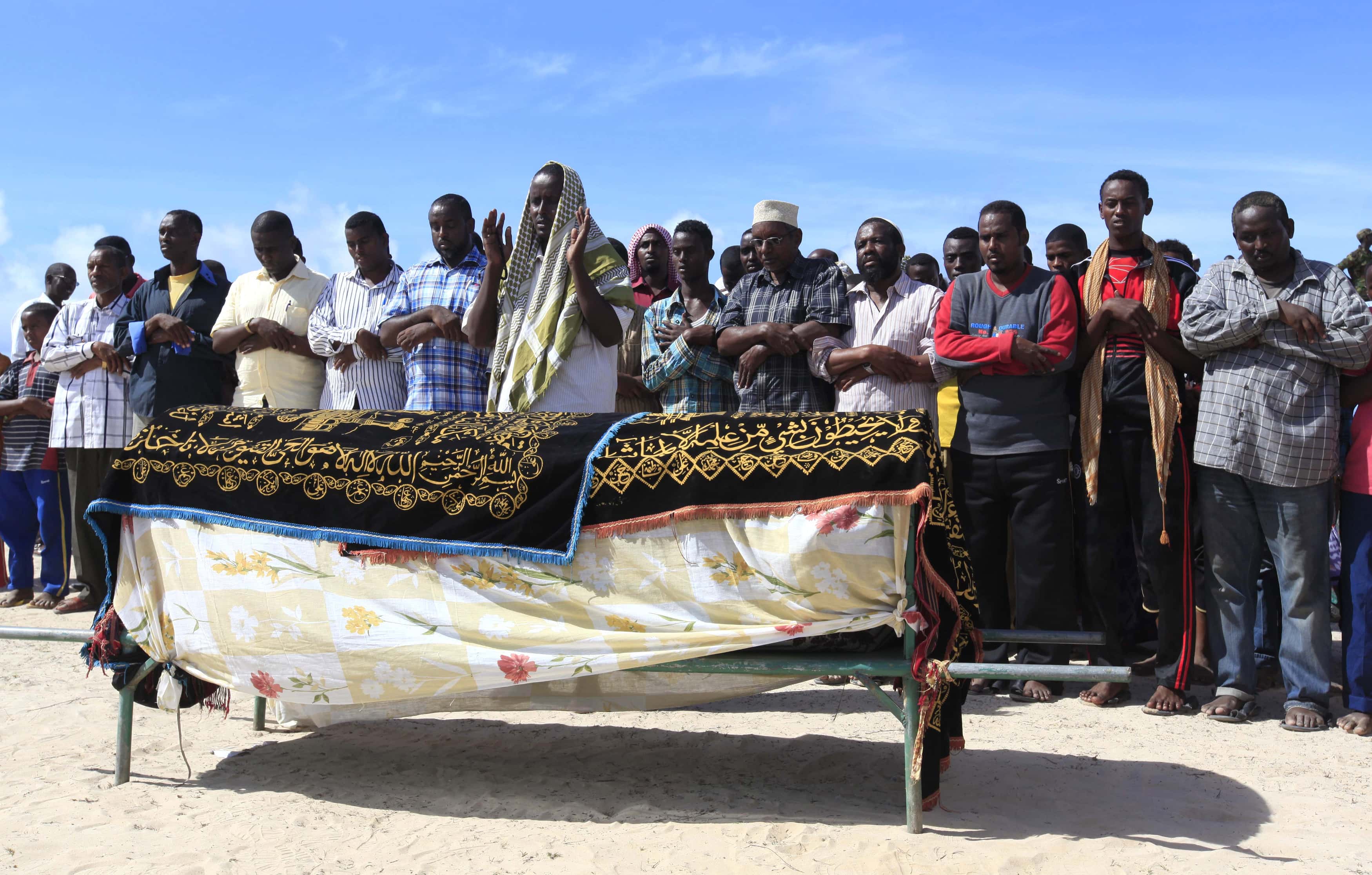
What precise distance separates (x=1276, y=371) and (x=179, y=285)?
20.3 ft

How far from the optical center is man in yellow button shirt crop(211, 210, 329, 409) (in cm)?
625

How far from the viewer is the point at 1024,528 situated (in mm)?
5102

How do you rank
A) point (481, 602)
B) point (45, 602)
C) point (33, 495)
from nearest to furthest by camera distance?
point (481, 602) < point (45, 602) < point (33, 495)

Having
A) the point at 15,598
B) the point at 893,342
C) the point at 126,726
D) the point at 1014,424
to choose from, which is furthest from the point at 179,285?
the point at 1014,424

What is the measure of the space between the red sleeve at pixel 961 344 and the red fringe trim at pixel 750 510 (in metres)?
1.87

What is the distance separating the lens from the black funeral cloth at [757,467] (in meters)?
3.43

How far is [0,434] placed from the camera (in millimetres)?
8391

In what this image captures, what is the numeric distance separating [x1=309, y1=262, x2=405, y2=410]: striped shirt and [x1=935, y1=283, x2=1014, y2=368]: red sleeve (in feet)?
8.80

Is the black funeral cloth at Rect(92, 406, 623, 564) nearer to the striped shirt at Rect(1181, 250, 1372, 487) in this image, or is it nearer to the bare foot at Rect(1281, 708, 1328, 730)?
the striped shirt at Rect(1181, 250, 1372, 487)

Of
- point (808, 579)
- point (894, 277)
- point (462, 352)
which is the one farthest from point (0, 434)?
point (808, 579)

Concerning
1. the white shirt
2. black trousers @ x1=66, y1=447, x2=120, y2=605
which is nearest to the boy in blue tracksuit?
black trousers @ x1=66, y1=447, x2=120, y2=605

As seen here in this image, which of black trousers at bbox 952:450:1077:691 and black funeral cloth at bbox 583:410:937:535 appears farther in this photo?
black trousers at bbox 952:450:1077:691

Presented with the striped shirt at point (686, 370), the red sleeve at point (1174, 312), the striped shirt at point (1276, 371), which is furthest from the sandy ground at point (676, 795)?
the red sleeve at point (1174, 312)

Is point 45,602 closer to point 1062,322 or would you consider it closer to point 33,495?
point 33,495
